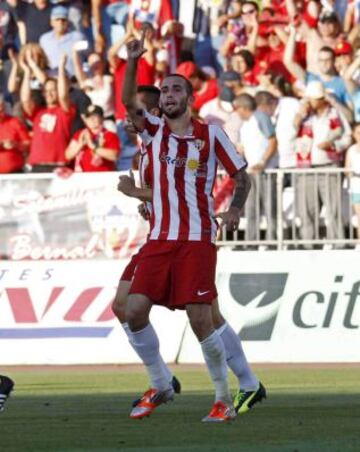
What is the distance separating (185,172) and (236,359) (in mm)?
1548

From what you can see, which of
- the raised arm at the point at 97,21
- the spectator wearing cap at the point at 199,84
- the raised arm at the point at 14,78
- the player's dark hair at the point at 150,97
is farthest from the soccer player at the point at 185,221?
the raised arm at the point at 97,21

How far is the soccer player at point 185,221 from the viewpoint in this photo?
395 inches

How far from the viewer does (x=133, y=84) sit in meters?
9.53

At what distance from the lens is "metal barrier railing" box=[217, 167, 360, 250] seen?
671 inches

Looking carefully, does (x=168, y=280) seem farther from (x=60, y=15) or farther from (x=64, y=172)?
(x=60, y=15)

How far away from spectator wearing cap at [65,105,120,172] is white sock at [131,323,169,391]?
25.6 ft

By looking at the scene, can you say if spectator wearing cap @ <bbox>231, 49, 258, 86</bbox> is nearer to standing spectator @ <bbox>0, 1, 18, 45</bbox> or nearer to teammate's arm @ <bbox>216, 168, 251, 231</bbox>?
standing spectator @ <bbox>0, 1, 18, 45</bbox>

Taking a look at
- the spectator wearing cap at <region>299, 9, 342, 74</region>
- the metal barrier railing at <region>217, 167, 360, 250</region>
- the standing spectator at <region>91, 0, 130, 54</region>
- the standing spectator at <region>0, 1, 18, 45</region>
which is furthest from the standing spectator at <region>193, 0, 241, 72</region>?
the metal barrier railing at <region>217, 167, 360, 250</region>

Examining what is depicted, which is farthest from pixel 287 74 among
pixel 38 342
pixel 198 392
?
pixel 198 392

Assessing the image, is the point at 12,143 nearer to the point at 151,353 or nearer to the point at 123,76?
the point at 123,76

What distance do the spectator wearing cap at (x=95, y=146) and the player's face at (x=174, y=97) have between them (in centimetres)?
844

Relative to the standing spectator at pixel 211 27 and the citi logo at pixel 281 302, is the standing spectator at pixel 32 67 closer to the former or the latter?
the standing spectator at pixel 211 27

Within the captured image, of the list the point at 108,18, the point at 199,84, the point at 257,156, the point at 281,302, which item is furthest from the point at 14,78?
the point at 281,302

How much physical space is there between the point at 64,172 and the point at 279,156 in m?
2.71
